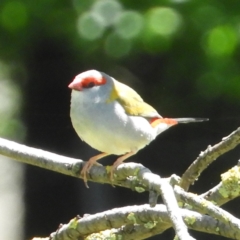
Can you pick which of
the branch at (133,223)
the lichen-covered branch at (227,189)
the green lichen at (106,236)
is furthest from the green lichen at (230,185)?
the green lichen at (106,236)

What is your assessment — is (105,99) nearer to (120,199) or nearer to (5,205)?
(120,199)

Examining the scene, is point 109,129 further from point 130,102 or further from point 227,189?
point 227,189

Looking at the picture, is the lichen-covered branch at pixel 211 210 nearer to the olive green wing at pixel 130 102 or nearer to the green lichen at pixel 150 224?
the green lichen at pixel 150 224

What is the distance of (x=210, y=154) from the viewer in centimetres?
129

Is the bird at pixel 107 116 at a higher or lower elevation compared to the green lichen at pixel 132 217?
higher

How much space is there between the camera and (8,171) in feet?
8.93

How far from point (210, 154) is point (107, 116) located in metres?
0.42

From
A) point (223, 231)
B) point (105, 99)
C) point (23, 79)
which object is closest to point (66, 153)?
point (23, 79)

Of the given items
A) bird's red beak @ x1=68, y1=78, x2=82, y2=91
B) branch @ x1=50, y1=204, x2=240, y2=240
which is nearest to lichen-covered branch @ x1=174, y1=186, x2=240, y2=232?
branch @ x1=50, y1=204, x2=240, y2=240

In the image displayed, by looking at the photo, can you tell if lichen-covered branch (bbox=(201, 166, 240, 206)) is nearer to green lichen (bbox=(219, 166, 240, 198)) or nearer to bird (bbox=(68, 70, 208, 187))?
green lichen (bbox=(219, 166, 240, 198))

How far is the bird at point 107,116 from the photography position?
1588 millimetres

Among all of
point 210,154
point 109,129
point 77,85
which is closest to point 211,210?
point 210,154

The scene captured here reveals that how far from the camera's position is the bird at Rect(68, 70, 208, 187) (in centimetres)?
159

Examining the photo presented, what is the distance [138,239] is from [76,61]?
1098 mm
